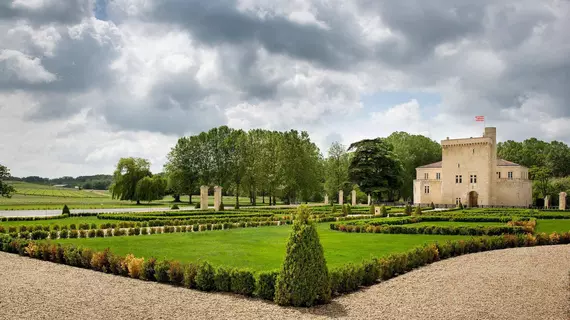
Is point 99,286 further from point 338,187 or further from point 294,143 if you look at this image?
point 338,187

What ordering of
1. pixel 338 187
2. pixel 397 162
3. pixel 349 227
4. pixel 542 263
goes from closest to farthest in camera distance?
1. pixel 542 263
2. pixel 349 227
3. pixel 397 162
4. pixel 338 187

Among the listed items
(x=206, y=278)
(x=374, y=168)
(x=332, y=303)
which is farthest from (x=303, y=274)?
(x=374, y=168)

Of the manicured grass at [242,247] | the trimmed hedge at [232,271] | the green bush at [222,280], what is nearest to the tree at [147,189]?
the manicured grass at [242,247]

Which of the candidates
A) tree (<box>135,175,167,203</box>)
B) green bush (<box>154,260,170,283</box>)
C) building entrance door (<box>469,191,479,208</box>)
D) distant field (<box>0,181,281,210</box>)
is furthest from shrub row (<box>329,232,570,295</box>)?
tree (<box>135,175,167,203</box>)

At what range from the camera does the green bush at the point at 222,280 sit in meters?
10.1

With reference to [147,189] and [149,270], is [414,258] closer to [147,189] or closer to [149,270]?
[149,270]

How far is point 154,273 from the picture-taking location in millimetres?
11562

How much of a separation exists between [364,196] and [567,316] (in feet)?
213

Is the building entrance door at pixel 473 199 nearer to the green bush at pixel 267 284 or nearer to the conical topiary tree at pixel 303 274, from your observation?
the conical topiary tree at pixel 303 274

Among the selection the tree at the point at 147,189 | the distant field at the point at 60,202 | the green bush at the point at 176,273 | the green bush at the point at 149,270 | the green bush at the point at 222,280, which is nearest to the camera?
the green bush at the point at 222,280

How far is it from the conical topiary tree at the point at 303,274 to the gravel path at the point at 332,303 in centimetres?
24

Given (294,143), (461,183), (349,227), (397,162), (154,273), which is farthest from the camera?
(397,162)

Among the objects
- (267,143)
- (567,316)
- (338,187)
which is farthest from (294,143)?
(567,316)

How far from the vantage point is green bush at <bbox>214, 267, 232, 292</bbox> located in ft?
33.2
